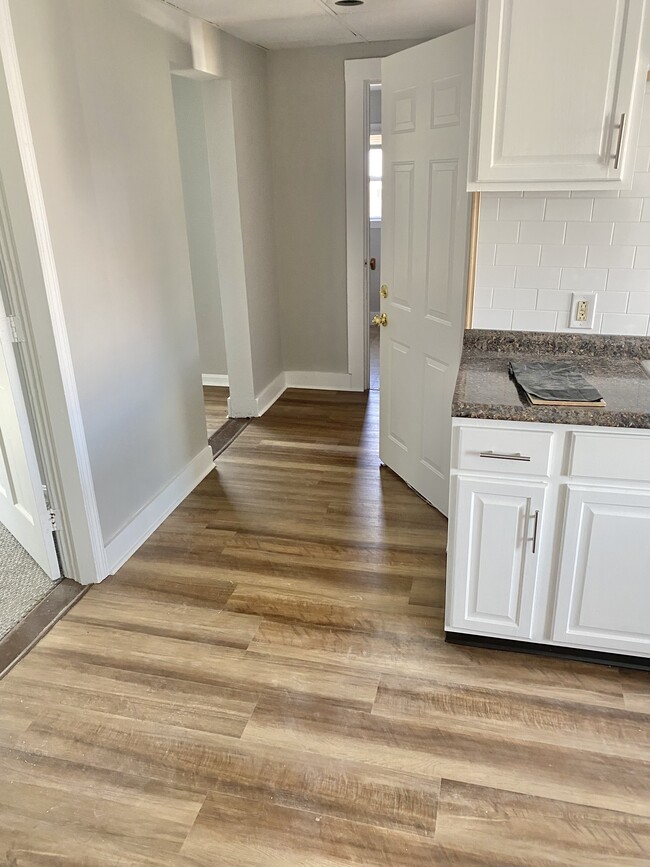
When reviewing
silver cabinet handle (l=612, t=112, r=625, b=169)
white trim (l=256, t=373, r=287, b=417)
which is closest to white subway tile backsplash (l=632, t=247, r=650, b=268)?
silver cabinet handle (l=612, t=112, r=625, b=169)

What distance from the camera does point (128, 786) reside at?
Result: 1.83m

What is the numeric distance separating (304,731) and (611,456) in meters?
1.23

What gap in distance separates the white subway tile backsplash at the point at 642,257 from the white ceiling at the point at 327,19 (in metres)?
1.70

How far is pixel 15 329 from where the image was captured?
7.74 ft

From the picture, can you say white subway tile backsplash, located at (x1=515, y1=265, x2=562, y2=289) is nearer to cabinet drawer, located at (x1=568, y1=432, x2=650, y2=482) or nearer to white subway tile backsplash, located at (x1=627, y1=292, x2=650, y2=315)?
white subway tile backsplash, located at (x1=627, y1=292, x2=650, y2=315)

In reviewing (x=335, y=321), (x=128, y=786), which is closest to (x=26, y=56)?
(x=128, y=786)

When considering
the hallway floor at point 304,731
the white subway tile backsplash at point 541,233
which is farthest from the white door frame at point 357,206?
the white subway tile backsplash at point 541,233

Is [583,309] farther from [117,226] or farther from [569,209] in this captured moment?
[117,226]

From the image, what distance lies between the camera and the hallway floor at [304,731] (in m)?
1.67

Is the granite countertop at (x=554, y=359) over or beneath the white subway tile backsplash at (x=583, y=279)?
beneath

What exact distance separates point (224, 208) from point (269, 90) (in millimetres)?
990

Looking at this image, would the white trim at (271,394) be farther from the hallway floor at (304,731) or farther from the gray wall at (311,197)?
the hallway floor at (304,731)

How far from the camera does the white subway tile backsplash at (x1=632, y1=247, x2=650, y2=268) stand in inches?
90.2

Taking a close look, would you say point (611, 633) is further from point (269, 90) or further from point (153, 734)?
point (269, 90)
